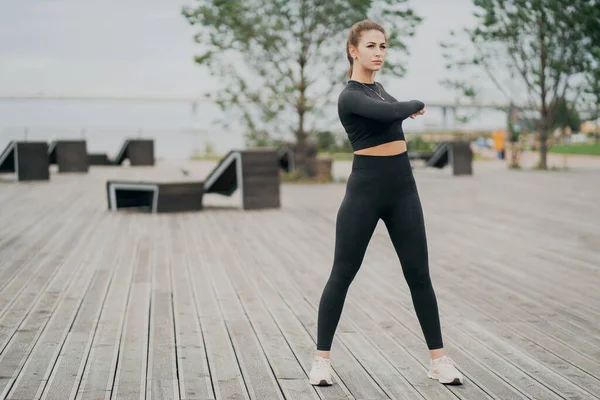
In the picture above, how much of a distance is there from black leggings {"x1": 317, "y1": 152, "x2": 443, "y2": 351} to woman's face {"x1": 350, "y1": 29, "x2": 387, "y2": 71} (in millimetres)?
411

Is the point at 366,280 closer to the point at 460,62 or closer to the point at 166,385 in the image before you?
the point at 166,385

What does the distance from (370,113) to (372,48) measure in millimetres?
317

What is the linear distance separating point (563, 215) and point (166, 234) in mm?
5298

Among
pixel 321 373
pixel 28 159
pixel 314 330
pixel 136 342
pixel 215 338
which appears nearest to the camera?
pixel 321 373

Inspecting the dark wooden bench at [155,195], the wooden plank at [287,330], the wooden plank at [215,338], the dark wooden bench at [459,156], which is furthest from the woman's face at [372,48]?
the dark wooden bench at [459,156]

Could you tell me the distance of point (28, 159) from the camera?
19.8m

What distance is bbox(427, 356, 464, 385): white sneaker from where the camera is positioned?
14.2ft

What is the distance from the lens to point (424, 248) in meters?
4.27

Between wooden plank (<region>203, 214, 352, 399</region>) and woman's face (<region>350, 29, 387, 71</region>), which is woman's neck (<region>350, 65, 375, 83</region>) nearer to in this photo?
woman's face (<region>350, 29, 387, 71</region>)

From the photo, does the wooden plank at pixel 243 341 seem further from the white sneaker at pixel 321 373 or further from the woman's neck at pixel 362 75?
the woman's neck at pixel 362 75

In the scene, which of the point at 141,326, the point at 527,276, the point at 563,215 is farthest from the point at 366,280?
the point at 563,215

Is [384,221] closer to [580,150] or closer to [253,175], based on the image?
[253,175]

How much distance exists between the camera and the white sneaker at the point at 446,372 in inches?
170

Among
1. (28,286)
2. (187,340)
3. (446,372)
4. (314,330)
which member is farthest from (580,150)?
(446,372)
